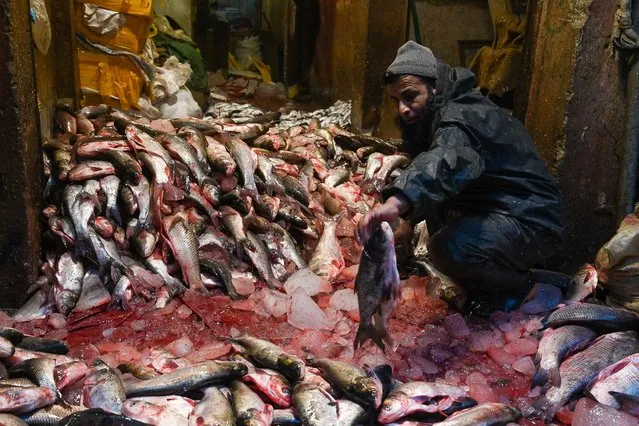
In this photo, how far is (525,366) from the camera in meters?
4.51

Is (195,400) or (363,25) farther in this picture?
(363,25)

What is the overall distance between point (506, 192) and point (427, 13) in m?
6.71

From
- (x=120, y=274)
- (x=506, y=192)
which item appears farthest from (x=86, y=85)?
(x=506, y=192)

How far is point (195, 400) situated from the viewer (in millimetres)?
3807

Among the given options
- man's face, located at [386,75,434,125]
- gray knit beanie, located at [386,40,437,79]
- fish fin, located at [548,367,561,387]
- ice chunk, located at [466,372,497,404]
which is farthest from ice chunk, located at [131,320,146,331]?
fish fin, located at [548,367,561,387]

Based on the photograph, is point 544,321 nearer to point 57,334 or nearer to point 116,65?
point 57,334

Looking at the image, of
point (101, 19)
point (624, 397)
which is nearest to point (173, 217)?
point (624, 397)

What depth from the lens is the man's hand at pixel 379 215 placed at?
3814 mm

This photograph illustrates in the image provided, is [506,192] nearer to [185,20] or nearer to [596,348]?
[596,348]

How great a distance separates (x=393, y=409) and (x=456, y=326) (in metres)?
1.36

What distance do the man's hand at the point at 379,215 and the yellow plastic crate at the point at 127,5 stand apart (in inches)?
240

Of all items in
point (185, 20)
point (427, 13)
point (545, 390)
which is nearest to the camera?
point (545, 390)

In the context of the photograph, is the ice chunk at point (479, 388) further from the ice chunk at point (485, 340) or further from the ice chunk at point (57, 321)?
the ice chunk at point (57, 321)

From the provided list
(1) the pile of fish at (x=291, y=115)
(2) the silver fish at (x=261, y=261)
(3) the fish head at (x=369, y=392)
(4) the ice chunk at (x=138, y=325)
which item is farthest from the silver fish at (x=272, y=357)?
(1) the pile of fish at (x=291, y=115)
